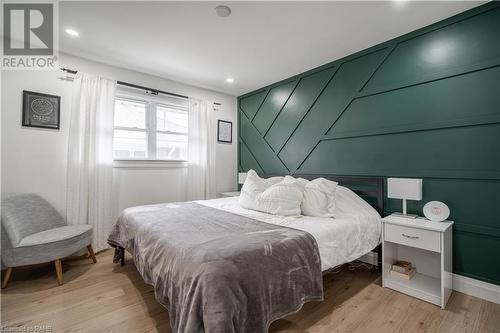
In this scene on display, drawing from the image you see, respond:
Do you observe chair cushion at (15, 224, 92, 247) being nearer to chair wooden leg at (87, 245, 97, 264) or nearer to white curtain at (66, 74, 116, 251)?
chair wooden leg at (87, 245, 97, 264)

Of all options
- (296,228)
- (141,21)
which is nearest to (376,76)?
(296,228)

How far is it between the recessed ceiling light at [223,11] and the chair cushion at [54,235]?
2754 mm

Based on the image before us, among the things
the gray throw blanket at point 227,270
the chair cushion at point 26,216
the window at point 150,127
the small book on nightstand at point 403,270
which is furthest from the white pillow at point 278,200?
the chair cushion at point 26,216

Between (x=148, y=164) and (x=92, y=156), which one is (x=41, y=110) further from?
(x=148, y=164)

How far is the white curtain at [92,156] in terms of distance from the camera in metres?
2.94

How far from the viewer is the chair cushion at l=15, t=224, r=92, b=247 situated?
2184 mm

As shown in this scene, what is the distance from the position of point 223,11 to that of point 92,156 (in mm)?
2498

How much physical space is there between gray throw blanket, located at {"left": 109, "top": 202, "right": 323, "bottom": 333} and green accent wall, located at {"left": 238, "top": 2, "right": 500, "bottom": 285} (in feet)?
5.25

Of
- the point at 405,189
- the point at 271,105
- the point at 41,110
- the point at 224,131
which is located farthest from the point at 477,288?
the point at 41,110

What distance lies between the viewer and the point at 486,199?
6.68 ft

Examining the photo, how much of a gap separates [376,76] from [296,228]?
2164 millimetres

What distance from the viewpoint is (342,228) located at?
207 cm

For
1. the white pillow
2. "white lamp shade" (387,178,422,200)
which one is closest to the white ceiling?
"white lamp shade" (387,178,422,200)

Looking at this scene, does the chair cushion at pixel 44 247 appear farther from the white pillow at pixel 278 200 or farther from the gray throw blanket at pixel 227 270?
the white pillow at pixel 278 200
